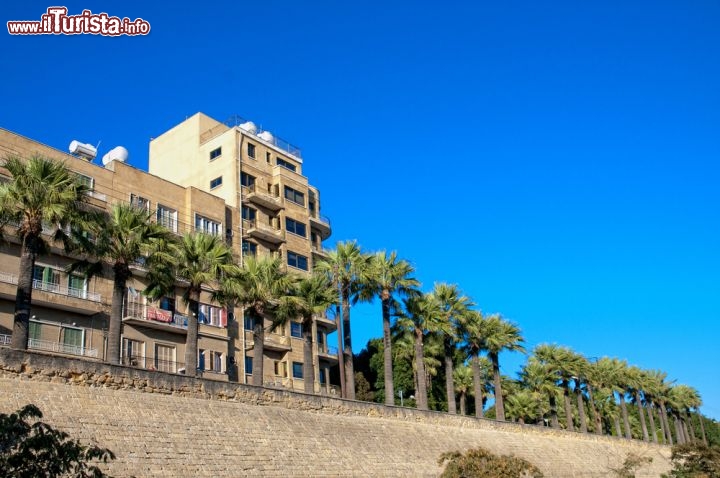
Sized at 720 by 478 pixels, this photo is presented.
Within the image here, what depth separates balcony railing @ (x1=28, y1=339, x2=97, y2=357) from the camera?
40.2 metres

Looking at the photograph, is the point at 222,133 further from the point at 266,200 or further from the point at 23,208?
the point at 23,208

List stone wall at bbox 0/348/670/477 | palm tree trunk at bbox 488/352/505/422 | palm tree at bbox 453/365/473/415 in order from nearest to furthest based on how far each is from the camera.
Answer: stone wall at bbox 0/348/670/477
palm tree trunk at bbox 488/352/505/422
palm tree at bbox 453/365/473/415

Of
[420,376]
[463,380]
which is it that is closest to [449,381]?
[420,376]

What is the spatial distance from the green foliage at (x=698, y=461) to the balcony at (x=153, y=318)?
30216mm

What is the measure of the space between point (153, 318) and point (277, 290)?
37.1ft

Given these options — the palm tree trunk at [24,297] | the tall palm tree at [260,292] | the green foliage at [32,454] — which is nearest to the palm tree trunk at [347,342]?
the tall palm tree at [260,292]

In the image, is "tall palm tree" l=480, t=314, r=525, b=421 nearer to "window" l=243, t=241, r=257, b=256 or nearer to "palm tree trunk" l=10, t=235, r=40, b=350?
"window" l=243, t=241, r=257, b=256

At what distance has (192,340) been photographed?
112 feet

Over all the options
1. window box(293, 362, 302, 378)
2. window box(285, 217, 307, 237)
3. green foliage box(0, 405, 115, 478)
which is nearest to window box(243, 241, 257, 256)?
window box(285, 217, 307, 237)

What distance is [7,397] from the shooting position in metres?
22.0

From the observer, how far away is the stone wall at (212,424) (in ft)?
74.9

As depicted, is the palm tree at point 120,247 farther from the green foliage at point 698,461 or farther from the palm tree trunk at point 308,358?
the green foliage at point 698,461

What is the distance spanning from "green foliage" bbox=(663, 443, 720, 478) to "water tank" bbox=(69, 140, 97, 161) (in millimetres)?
41959

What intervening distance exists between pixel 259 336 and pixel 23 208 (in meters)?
13.6
